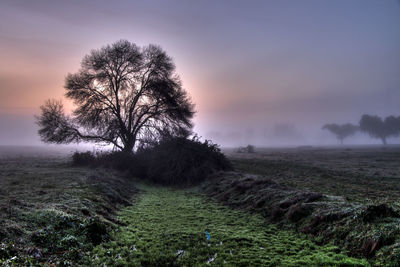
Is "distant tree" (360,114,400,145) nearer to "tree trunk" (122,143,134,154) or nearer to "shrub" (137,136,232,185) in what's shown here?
"shrub" (137,136,232,185)

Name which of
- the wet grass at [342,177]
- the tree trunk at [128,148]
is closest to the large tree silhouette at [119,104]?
the tree trunk at [128,148]

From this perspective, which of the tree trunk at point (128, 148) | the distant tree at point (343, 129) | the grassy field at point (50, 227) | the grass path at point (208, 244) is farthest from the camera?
the distant tree at point (343, 129)

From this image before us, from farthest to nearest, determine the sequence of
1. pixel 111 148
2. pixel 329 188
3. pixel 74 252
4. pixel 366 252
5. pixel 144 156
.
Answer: pixel 111 148 < pixel 144 156 < pixel 329 188 < pixel 74 252 < pixel 366 252

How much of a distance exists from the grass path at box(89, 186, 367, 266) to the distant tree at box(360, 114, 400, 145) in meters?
123

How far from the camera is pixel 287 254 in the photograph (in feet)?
18.9

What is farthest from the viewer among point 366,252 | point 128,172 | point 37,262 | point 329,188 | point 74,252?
point 128,172

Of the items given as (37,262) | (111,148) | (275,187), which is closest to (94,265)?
(37,262)

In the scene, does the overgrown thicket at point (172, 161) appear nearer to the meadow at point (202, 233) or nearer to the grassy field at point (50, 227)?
the meadow at point (202, 233)

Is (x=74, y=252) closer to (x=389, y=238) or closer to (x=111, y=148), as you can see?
(x=389, y=238)

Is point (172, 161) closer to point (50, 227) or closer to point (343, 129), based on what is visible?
point (50, 227)

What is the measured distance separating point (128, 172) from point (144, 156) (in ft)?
7.40

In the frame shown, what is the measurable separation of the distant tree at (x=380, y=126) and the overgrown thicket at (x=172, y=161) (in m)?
112

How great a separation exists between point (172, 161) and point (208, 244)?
15037 mm

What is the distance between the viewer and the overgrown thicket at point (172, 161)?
784 inches
